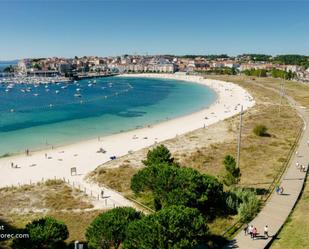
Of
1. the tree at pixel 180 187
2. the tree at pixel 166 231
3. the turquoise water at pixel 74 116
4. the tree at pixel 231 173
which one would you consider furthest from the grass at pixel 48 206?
the turquoise water at pixel 74 116

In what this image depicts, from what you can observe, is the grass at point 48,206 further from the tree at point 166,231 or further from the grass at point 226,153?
the tree at point 166,231

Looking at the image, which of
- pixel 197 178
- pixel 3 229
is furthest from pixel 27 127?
pixel 197 178

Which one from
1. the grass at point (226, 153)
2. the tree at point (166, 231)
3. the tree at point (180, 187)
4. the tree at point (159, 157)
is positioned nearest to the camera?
the tree at point (166, 231)

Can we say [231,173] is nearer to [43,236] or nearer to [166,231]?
[166,231]

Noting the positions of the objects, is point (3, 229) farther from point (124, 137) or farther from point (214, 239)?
point (124, 137)

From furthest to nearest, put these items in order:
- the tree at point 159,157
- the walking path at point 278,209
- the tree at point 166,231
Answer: the tree at point 159,157 < the walking path at point 278,209 < the tree at point 166,231

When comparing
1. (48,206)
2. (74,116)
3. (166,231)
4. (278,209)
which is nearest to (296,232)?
(278,209)
